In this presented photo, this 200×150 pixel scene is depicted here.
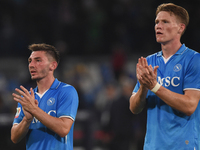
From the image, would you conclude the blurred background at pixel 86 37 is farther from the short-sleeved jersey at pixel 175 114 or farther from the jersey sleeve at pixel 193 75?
the jersey sleeve at pixel 193 75

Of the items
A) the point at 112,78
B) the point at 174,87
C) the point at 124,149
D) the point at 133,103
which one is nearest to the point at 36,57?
the point at 133,103

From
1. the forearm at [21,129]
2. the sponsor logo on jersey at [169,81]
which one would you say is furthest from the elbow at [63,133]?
the sponsor logo on jersey at [169,81]

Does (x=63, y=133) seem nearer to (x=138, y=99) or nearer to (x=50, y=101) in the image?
(x=50, y=101)

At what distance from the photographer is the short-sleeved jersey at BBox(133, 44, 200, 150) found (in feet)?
12.0

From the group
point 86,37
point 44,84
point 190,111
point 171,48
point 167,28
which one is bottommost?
point 190,111

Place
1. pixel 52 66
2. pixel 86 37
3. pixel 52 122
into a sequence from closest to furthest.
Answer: pixel 52 122 < pixel 52 66 < pixel 86 37

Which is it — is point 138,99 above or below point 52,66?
below

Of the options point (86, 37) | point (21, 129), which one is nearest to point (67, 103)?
point (21, 129)

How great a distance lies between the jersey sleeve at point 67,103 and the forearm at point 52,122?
15cm

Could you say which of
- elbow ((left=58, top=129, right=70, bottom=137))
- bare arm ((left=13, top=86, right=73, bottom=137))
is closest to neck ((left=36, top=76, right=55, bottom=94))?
bare arm ((left=13, top=86, right=73, bottom=137))

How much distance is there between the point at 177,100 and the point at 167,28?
36.2 inches

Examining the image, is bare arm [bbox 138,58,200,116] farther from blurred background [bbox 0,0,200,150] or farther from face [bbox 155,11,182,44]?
blurred background [bbox 0,0,200,150]

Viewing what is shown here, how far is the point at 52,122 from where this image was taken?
13.1 feet

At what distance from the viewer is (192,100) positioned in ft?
11.9
